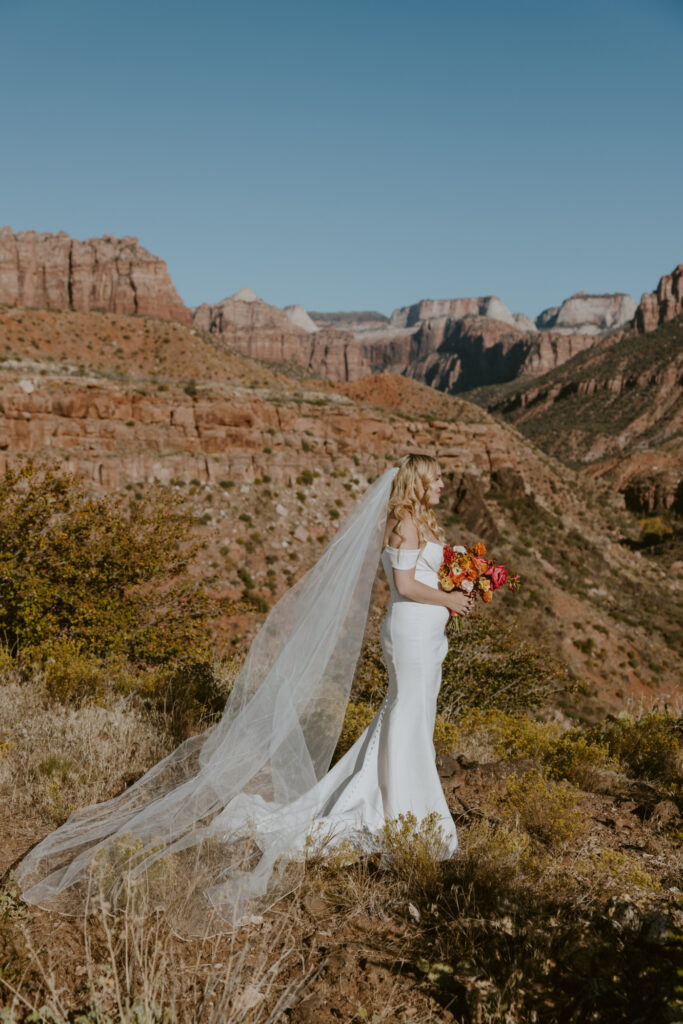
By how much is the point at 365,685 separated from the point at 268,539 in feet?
51.0

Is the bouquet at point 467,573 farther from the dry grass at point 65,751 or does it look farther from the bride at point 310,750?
the dry grass at point 65,751

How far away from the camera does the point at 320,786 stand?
352cm

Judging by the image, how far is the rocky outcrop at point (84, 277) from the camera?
3046 inches

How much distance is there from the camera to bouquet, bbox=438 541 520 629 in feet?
11.7

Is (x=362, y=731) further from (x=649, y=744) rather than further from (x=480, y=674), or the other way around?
(x=480, y=674)

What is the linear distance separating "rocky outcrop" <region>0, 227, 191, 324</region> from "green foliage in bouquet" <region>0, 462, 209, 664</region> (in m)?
73.5

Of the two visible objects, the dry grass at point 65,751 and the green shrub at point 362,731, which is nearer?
the dry grass at point 65,751

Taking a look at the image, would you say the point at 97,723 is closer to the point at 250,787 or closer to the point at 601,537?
the point at 250,787

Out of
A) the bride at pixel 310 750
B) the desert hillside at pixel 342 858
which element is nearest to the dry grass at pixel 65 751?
the desert hillside at pixel 342 858

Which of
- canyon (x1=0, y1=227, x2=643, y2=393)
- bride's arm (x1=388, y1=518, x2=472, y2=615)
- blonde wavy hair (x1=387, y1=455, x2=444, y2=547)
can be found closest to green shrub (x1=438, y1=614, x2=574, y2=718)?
bride's arm (x1=388, y1=518, x2=472, y2=615)

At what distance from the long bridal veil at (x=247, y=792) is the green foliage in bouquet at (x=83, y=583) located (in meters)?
4.38

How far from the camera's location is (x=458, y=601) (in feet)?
11.4

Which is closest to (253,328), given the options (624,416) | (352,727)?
(624,416)

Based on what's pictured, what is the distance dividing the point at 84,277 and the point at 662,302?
9420cm
